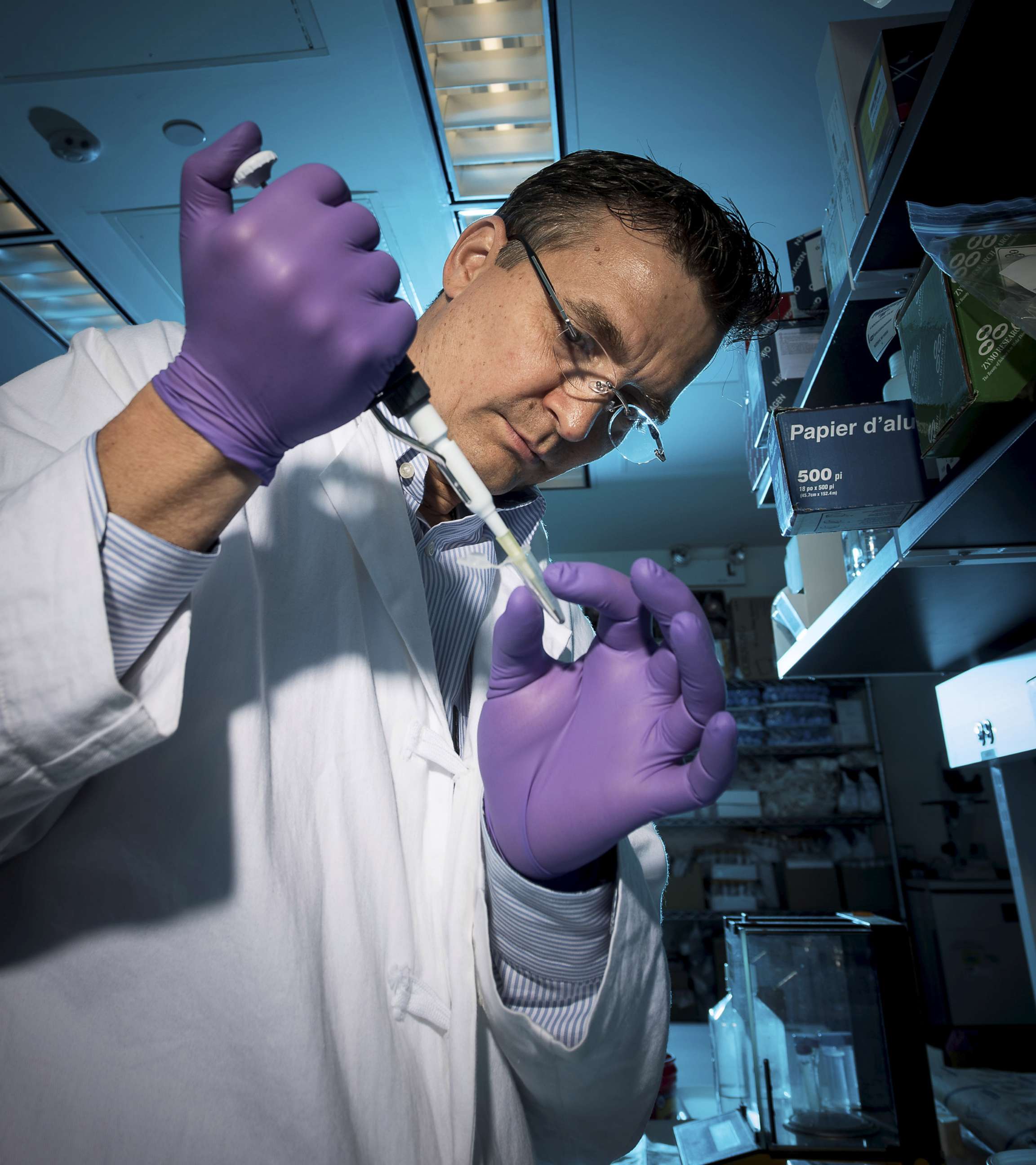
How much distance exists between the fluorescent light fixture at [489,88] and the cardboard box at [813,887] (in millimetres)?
4355

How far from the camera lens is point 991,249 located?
912mm

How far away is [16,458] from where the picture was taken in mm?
652

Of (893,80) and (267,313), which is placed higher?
(893,80)

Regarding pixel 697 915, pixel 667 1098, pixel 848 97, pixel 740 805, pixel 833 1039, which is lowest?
pixel 667 1098

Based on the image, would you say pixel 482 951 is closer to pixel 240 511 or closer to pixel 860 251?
pixel 240 511

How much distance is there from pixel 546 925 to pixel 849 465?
848 millimetres

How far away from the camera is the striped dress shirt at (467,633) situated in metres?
0.55

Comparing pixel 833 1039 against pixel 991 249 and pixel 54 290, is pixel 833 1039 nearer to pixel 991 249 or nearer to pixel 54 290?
pixel 991 249

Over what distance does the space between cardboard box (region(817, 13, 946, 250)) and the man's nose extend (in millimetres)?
513

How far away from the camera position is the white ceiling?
2031 millimetres

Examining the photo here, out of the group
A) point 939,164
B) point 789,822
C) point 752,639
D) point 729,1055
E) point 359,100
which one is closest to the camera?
point 939,164

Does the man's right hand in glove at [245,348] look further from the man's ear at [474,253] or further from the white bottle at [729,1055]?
the white bottle at [729,1055]

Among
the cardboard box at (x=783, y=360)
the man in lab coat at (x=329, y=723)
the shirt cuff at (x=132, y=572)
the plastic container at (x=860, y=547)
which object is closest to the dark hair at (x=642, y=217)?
the man in lab coat at (x=329, y=723)

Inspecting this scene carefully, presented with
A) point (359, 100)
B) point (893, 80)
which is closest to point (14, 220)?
point (359, 100)
